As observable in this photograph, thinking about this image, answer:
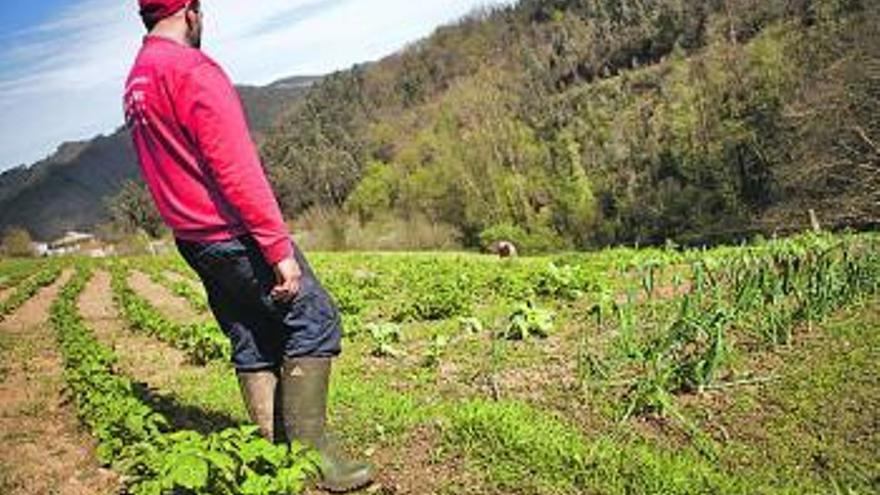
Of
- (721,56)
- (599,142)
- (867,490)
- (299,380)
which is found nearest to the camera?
(867,490)

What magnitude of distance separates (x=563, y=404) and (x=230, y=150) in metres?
2.82

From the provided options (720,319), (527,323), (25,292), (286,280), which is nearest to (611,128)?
(25,292)

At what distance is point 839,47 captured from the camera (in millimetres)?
41312

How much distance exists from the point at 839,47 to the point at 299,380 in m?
42.9

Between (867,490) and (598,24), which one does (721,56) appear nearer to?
(598,24)

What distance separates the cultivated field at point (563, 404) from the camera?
4172 millimetres

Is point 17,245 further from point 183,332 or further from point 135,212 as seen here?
point 183,332

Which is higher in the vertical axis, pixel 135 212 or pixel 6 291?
pixel 6 291

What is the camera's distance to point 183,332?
39.3 ft

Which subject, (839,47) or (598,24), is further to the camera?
(598,24)

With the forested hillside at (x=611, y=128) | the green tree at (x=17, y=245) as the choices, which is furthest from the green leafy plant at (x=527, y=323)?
the green tree at (x=17, y=245)

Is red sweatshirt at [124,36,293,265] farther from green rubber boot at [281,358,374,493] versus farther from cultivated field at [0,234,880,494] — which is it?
cultivated field at [0,234,880,494]

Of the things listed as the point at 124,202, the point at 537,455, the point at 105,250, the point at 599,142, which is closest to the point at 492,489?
the point at 537,455

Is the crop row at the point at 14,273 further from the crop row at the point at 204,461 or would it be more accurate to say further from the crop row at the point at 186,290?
the crop row at the point at 204,461
